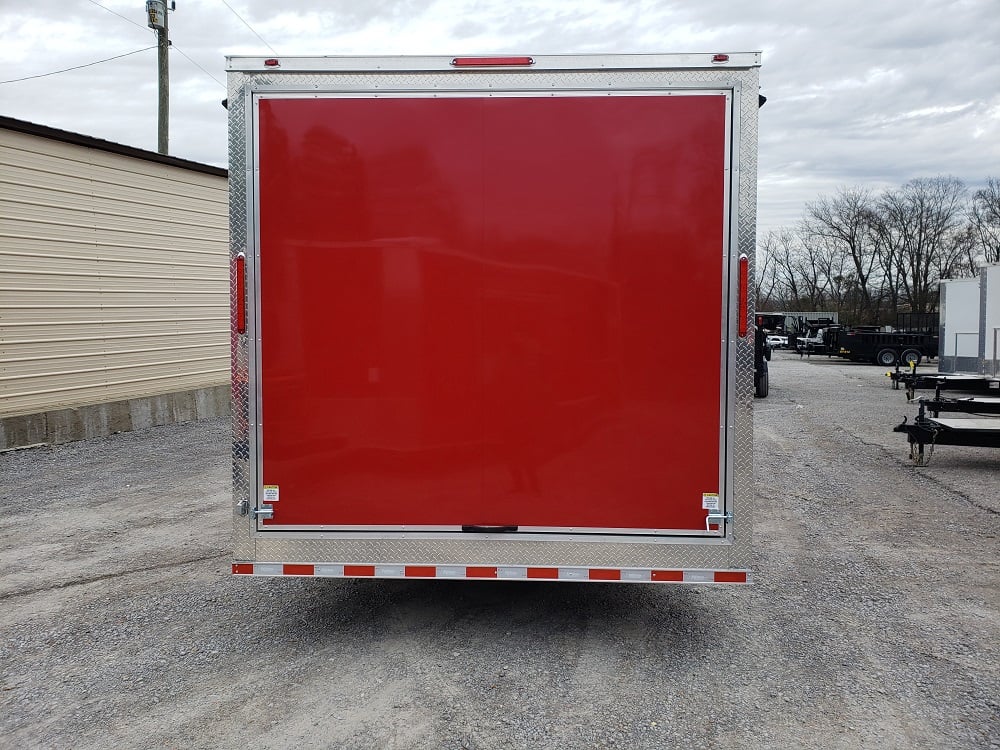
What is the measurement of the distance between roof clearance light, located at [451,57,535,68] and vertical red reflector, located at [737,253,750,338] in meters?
1.43

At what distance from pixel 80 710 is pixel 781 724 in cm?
322

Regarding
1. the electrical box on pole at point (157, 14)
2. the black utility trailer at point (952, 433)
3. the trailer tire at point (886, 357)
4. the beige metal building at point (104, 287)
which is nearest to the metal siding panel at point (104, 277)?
the beige metal building at point (104, 287)

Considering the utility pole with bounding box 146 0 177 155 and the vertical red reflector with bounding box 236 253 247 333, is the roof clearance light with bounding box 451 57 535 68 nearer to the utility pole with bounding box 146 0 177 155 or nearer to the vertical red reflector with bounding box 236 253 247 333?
the vertical red reflector with bounding box 236 253 247 333

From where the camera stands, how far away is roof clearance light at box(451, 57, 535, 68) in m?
3.69

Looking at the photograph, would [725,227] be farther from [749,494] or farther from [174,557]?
[174,557]

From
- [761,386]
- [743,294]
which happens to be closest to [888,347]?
[761,386]

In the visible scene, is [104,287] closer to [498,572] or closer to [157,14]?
[157,14]


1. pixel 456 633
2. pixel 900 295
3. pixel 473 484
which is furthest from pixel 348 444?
pixel 900 295

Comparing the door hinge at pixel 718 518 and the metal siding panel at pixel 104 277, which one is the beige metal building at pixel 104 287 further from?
the door hinge at pixel 718 518

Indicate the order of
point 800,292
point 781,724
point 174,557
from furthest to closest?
point 800,292
point 174,557
point 781,724

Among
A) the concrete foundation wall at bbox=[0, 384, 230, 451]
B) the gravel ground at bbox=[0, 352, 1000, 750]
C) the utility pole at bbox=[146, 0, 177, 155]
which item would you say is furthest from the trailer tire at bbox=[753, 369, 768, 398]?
the utility pole at bbox=[146, 0, 177, 155]

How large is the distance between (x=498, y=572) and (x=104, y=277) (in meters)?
10.6

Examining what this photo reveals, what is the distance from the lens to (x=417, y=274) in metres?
3.80

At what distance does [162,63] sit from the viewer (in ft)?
53.7
